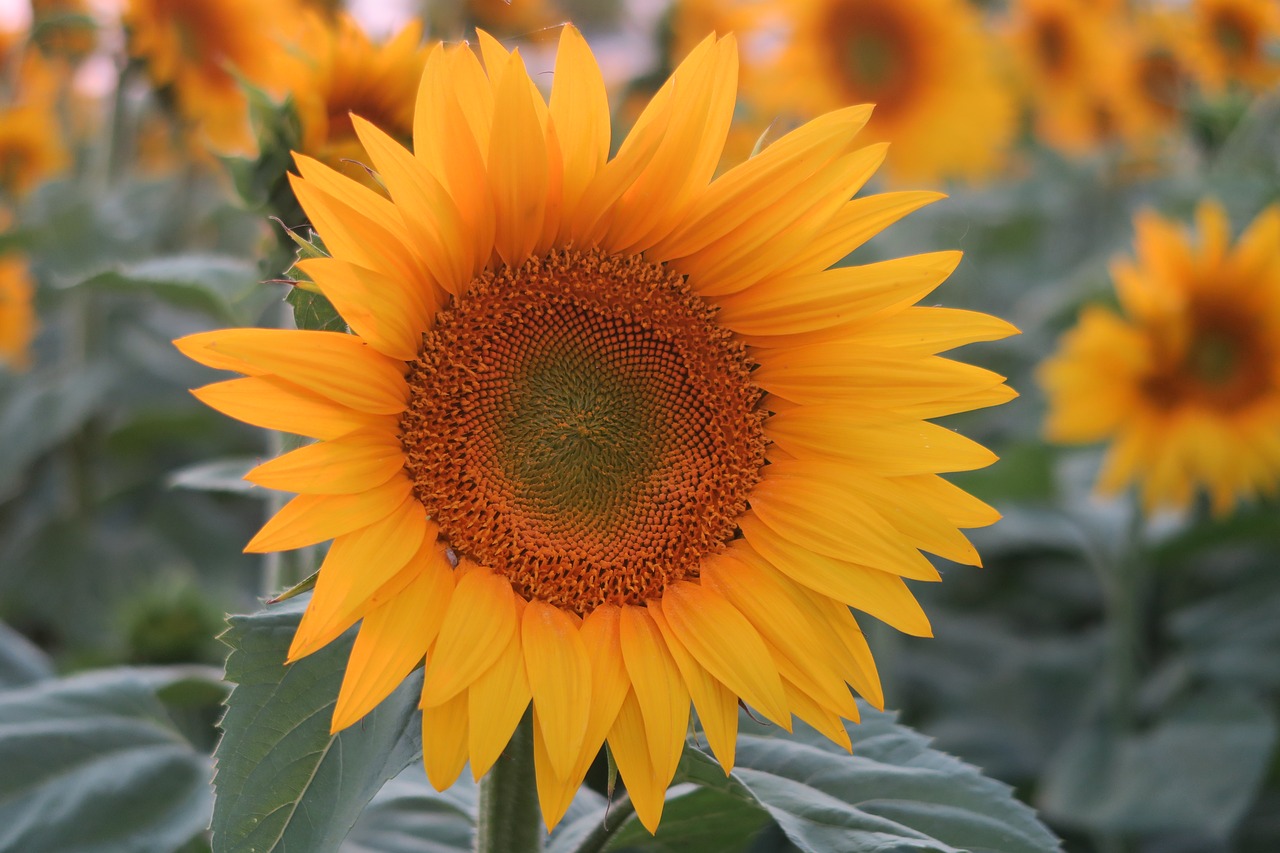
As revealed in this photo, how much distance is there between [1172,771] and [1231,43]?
2617 mm

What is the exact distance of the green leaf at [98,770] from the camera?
56.0 inches

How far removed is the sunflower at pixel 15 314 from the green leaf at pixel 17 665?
4.81ft

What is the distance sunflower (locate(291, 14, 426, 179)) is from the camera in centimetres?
158

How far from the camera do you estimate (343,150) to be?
1.51 meters

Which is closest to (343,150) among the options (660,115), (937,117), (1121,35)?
(660,115)

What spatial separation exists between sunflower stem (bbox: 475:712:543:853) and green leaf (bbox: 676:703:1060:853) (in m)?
0.15

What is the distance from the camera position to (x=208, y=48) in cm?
284

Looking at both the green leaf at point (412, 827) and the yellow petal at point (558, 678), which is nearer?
the yellow petal at point (558, 678)

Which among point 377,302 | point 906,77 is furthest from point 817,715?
point 906,77

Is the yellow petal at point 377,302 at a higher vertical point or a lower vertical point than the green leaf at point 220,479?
higher

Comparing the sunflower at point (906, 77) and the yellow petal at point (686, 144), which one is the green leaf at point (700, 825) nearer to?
the yellow petal at point (686, 144)

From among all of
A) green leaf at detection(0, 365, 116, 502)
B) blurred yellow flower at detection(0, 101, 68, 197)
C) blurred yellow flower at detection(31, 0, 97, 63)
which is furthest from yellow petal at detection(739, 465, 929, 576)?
blurred yellow flower at detection(0, 101, 68, 197)

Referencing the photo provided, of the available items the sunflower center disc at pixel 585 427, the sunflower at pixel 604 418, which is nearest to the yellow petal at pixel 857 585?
the sunflower at pixel 604 418

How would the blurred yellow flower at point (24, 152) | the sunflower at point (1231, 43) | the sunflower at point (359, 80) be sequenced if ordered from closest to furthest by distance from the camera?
the sunflower at point (359, 80)
the blurred yellow flower at point (24, 152)
the sunflower at point (1231, 43)
